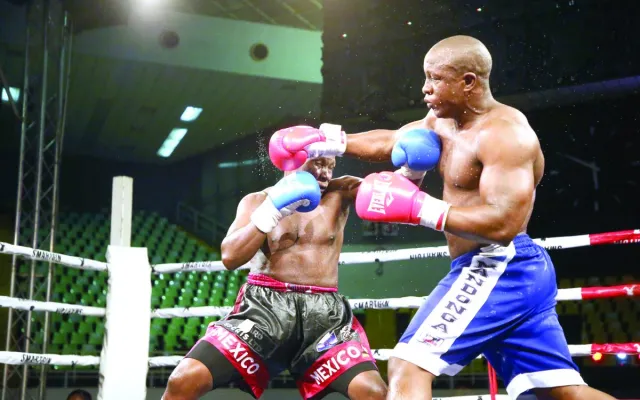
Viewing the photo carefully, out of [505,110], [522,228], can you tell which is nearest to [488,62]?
[505,110]

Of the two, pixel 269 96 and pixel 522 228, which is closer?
pixel 522 228

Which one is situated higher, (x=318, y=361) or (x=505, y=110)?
(x=505, y=110)

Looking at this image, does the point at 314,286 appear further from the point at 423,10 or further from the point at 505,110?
the point at 423,10

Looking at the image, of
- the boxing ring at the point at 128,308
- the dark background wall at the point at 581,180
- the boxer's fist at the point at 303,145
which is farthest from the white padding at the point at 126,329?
the dark background wall at the point at 581,180

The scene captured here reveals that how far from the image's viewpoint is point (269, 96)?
10703 mm

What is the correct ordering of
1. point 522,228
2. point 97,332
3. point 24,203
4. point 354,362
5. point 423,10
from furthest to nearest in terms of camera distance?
1. point 24,203
2. point 423,10
3. point 97,332
4. point 354,362
5. point 522,228

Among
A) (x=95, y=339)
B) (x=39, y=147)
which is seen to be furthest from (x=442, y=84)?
(x=95, y=339)

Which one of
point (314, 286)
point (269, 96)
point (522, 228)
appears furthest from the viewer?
point (269, 96)

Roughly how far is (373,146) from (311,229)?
374 mm

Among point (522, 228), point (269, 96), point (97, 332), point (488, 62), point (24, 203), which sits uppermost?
point (269, 96)

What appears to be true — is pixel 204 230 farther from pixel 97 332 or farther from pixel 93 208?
pixel 97 332

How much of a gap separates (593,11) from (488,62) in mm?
6559

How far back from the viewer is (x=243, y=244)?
216 cm

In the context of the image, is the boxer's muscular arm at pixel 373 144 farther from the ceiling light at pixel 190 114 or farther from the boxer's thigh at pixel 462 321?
the ceiling light at pixel 190 114
